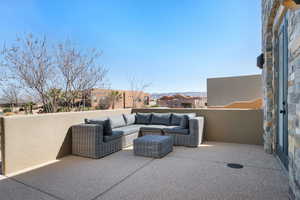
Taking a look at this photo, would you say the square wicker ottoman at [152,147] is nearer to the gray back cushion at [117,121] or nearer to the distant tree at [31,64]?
the gray back cushion at [117,121]

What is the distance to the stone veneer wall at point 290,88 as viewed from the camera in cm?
155

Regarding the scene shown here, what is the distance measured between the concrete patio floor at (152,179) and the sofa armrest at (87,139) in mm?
181

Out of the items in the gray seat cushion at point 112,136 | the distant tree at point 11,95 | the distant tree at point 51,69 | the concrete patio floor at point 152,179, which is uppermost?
the distant tree at point 51,69

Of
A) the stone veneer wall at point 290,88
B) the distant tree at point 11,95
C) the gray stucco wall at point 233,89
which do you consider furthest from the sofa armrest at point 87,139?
the gray stucco wall at point 233,89

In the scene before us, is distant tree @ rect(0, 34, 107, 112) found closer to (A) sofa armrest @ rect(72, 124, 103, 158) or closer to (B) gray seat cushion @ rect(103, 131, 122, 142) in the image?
(A) sofa armrest @ rect(72, 124, 103, 158)

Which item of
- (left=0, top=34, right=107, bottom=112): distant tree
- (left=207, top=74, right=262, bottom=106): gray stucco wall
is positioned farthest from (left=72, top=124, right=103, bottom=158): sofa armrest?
(left=207, top=74, right=262, bottom=106): gray stucco wall

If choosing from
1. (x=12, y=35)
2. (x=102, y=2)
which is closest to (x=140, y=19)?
(x=102, y=2)

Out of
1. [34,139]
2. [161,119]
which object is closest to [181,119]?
[161,119]

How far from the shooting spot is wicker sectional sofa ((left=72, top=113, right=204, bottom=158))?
3.38 metres

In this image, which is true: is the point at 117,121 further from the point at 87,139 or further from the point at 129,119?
the point at 87,139

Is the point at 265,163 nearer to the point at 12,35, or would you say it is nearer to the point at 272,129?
the point at 272,129

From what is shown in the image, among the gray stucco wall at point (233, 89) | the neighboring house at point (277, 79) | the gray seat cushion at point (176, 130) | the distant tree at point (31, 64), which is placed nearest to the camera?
the neighboring house at point (277, 79)

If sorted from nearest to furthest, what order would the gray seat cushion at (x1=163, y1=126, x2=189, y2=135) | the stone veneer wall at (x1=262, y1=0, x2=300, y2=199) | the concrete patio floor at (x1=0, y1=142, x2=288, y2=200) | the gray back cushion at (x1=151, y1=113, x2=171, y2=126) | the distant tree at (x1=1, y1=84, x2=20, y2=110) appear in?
1. the stone veneer wall at (x1=262, y1=0, x2=300, y2=199)
2. the concrete patio floor at (x1=0, y1=142, x2=288, y2=200)
3. the gray seat cushion at (x1=163, y1=126, x2=189, y2=135)
4. the distant tree at (x1=1, y1=84, x2=20, y2=110)
5. the gray back cushion at (x1=151, y1=113, x2=171, y2=126)

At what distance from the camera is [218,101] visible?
993cm
